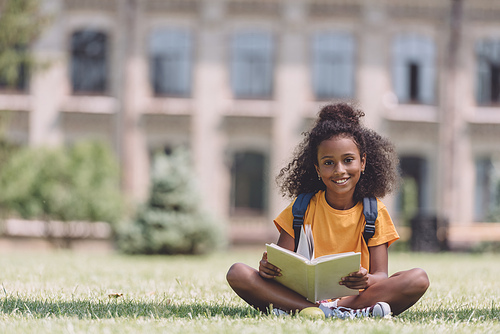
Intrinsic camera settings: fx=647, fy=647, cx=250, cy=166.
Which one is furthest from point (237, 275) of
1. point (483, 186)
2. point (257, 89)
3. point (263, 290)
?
point (483, 186)

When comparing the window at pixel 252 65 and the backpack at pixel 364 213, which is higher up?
the window at pixel 252 65

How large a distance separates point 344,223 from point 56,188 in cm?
1508

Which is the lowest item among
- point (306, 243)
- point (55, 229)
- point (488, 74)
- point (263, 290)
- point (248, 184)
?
point (55, 229)

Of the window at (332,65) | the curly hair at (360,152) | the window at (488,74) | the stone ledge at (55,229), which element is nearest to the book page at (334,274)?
the curly hair at (360,152)

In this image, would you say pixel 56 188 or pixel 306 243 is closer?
pixel 306 243

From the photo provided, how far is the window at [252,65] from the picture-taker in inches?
873

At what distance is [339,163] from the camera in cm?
465

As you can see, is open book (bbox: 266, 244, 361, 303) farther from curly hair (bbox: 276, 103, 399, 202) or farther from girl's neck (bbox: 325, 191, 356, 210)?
curly hair (bbox: 276, 103, 399, 202)

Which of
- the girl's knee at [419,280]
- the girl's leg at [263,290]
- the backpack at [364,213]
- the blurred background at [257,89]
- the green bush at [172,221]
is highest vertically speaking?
the blurred background at [257,89]

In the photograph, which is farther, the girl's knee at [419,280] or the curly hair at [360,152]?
the curly hair at [360,152]

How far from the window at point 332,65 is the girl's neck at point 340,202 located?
1773 cm

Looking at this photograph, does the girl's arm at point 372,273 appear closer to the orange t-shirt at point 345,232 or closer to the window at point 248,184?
the orange t-shirt at point 345,232

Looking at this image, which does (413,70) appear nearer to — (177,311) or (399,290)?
(399,290)

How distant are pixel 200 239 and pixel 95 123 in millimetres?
7529
